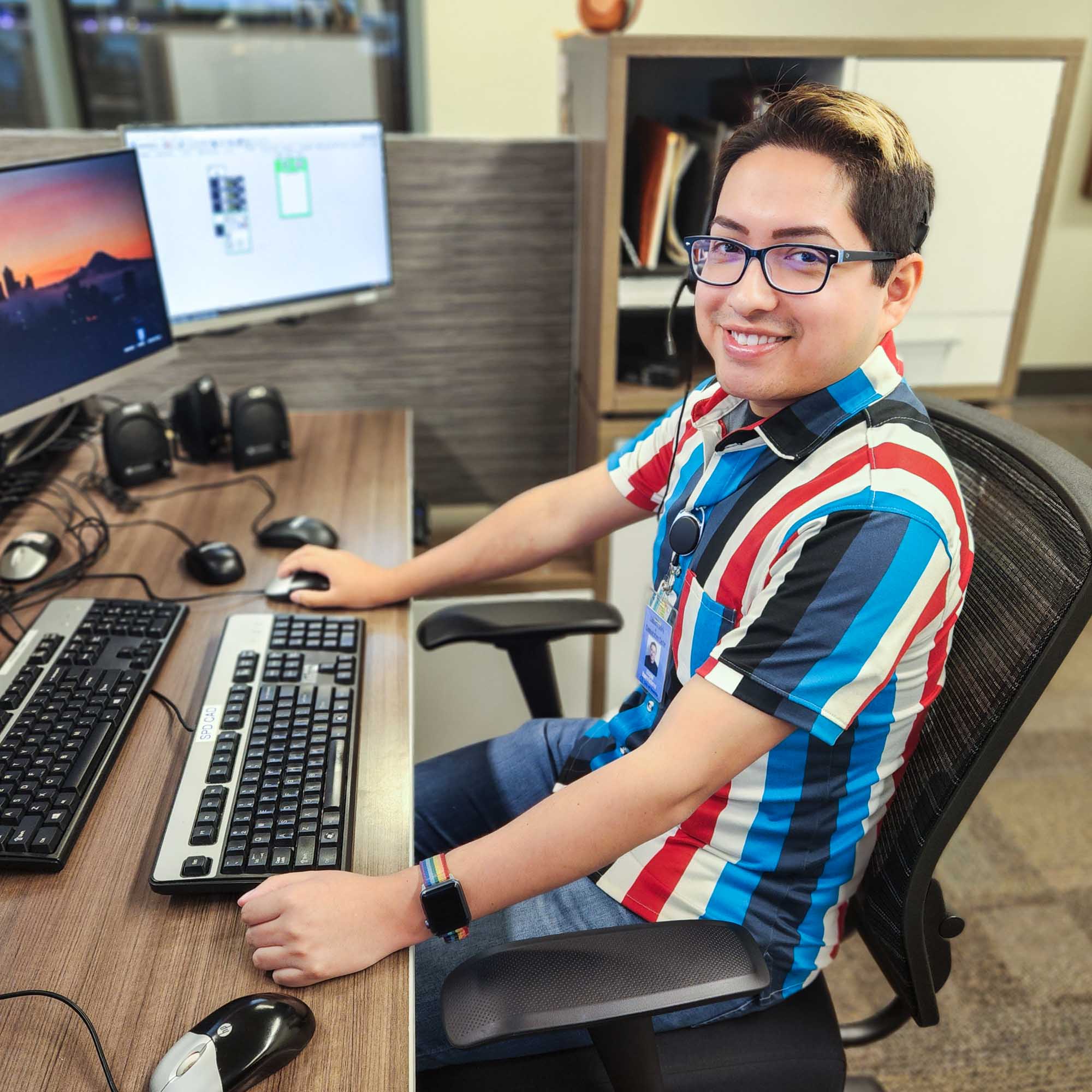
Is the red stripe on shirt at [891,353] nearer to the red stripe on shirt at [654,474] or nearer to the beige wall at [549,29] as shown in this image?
the red stripe on shirt at [654,474]

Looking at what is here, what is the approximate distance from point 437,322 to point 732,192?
3.80ft

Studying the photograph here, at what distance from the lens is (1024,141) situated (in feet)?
5.60

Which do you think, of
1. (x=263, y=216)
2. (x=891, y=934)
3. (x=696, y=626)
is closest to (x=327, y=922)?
(x=696, y=626)

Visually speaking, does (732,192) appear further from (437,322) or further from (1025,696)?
(437,322)

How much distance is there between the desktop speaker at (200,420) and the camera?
1.56m

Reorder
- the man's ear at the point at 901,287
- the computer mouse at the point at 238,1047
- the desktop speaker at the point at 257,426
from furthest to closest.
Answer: the desktop speaker at the point at 257,426
the man's ear at the point at 901,287
the computer mouse at the point at 238,1047

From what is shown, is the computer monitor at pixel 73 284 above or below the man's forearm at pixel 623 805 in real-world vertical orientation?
above

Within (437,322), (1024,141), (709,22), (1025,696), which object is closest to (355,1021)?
(1025,696)

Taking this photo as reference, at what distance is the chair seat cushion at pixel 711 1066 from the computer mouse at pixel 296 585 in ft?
1.86

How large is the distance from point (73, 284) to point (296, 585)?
0.53 m

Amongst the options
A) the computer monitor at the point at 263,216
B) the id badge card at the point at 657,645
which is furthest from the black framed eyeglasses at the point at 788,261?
the computer monitor at the point at 263,216

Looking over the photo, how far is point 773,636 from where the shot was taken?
740 mm

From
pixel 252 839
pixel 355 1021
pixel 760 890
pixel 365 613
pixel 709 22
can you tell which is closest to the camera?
pixel 355 1021

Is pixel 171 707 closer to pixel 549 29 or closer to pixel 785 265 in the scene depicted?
pixel 785 265
